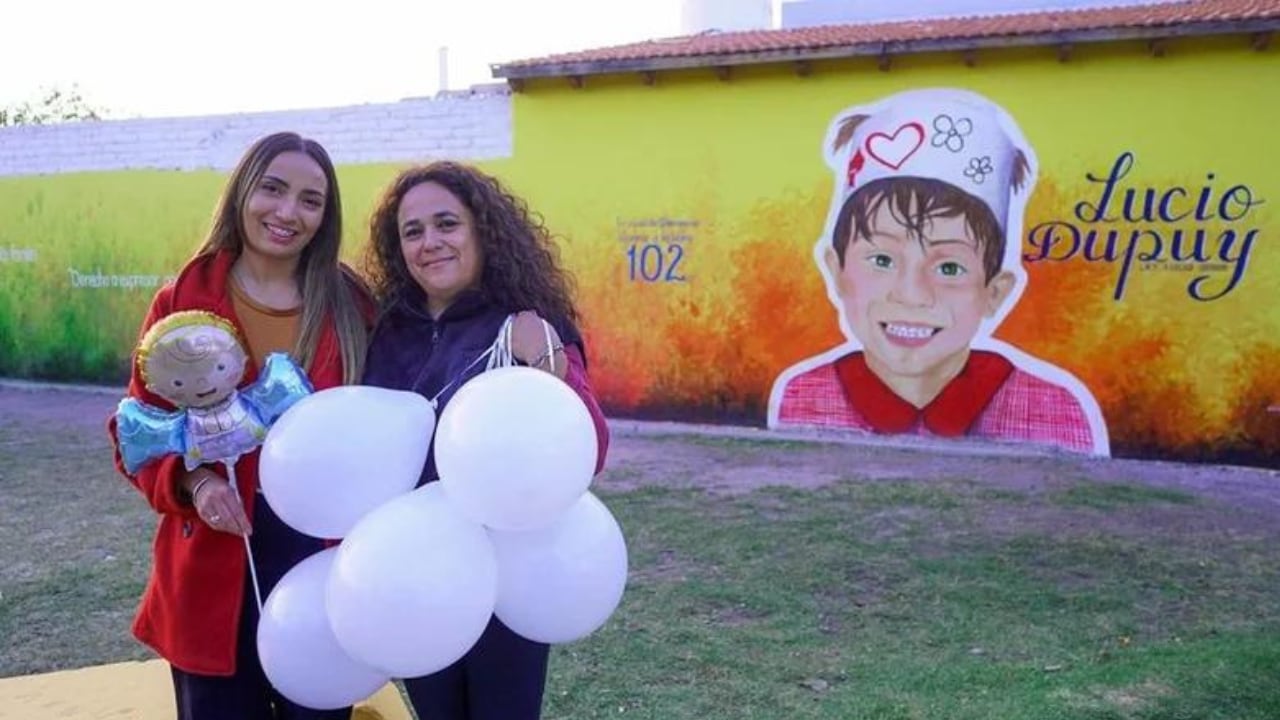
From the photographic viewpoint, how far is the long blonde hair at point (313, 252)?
1.84 metres

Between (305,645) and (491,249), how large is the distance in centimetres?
75

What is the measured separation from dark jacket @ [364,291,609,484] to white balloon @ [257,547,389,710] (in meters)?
0.26

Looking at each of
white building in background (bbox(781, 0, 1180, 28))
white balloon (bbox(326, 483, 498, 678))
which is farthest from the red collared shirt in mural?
white balloon (bbox(326, 483, 498, 678))

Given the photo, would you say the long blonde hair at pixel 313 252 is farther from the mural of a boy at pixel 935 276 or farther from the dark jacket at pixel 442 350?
the mural of a boy at pixel 935 276

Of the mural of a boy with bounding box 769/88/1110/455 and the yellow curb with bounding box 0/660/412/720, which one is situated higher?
the mural of a boy with bounding box 769/88/1110/455

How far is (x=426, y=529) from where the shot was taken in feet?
5.08

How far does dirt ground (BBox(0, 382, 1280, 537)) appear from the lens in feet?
19.5

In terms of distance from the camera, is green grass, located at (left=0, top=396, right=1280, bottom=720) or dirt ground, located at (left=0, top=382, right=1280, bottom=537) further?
dirt ground, located at (left=0, top=382, right=1280, bottom=537)

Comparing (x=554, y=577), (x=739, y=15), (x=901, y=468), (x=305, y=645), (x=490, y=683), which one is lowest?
(x=901, y=468)

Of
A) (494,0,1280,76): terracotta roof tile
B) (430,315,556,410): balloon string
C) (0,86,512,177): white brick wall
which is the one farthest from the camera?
(0,86,512,177): white brick wall

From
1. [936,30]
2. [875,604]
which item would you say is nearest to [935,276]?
[936,30]

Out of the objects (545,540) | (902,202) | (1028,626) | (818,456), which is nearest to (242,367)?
(545,540)

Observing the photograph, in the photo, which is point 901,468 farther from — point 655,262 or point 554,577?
point 554,577

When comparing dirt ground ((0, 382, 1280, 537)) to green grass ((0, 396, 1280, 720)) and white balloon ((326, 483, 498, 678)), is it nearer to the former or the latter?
green grass ((0, 396, 1280, 720))
